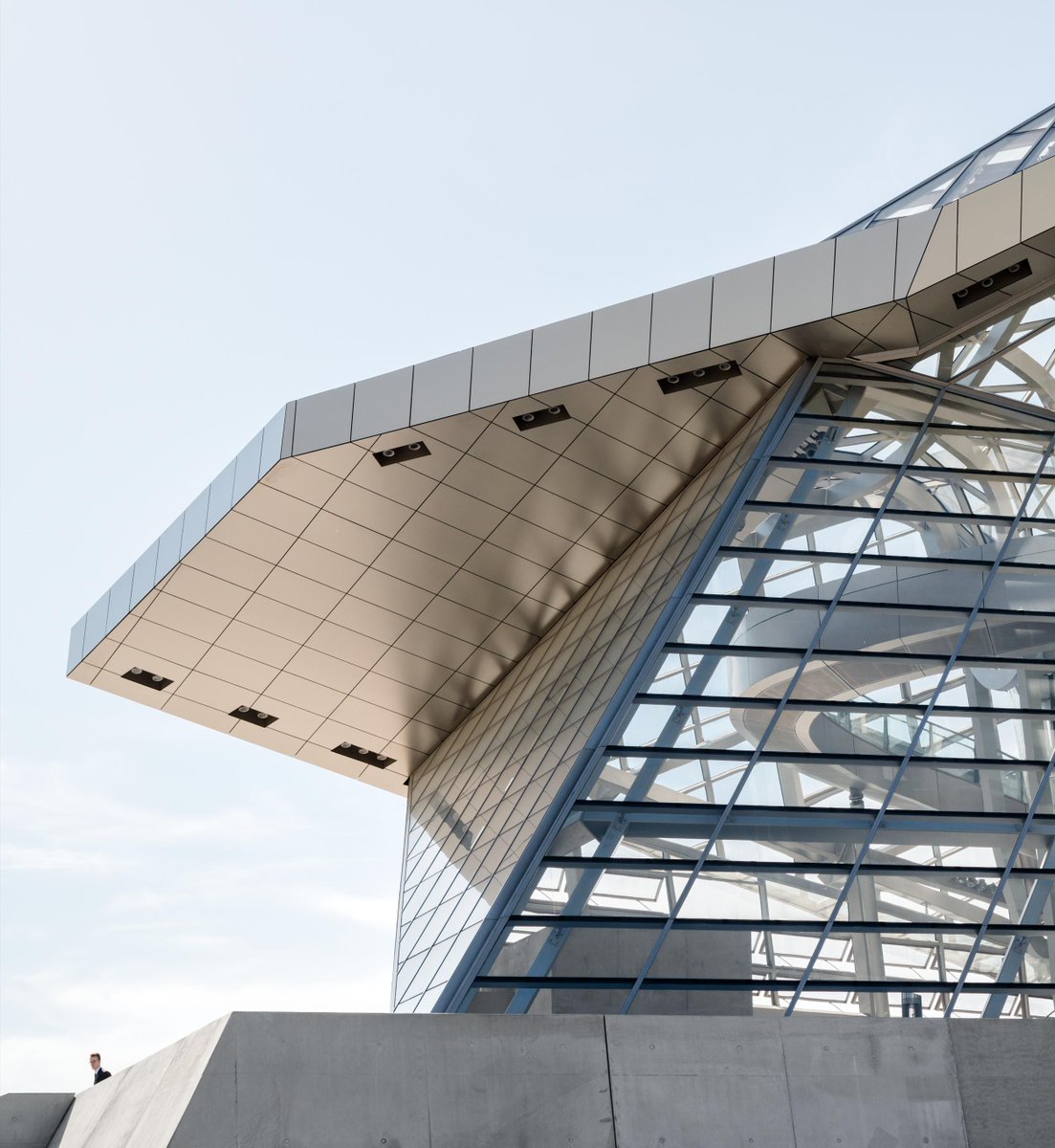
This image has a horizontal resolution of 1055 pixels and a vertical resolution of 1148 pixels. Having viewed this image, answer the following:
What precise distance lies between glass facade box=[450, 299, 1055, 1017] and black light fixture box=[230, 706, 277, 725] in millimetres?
10020

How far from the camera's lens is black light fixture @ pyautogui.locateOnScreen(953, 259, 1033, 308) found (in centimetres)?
1634

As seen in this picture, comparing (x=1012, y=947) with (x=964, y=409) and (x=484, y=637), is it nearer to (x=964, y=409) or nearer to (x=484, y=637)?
(x=964, y=409)

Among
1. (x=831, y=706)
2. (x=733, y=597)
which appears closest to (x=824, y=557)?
(x=733, y=597)

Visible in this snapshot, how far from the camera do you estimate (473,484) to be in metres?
19.5

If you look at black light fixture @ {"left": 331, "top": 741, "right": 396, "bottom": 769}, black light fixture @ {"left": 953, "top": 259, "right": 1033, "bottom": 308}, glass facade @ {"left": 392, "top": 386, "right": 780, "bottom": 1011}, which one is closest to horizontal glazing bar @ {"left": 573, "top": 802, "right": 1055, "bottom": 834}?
glass facade @ {"left": 392, "top": 386, "right": 780, "bottom": 1011}

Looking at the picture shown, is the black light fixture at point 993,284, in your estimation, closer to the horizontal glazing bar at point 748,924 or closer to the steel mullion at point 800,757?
the steel mullion at point 800,757

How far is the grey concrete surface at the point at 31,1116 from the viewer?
15.3 m

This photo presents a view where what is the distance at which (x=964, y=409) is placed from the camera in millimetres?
18406

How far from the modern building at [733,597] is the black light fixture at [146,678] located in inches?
58.8

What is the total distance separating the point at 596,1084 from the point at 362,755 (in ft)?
52.7

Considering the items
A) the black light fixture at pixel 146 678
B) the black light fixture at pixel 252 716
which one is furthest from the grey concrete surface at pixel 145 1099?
the black light fixture at pixel 252 716

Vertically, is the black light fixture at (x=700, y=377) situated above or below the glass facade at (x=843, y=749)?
above

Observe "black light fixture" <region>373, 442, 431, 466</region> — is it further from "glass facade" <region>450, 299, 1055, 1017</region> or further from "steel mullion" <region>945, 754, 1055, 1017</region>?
"steel mullion" <region>945, 754, 1055, 1017</region>

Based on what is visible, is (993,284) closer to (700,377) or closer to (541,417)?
(700,377)
